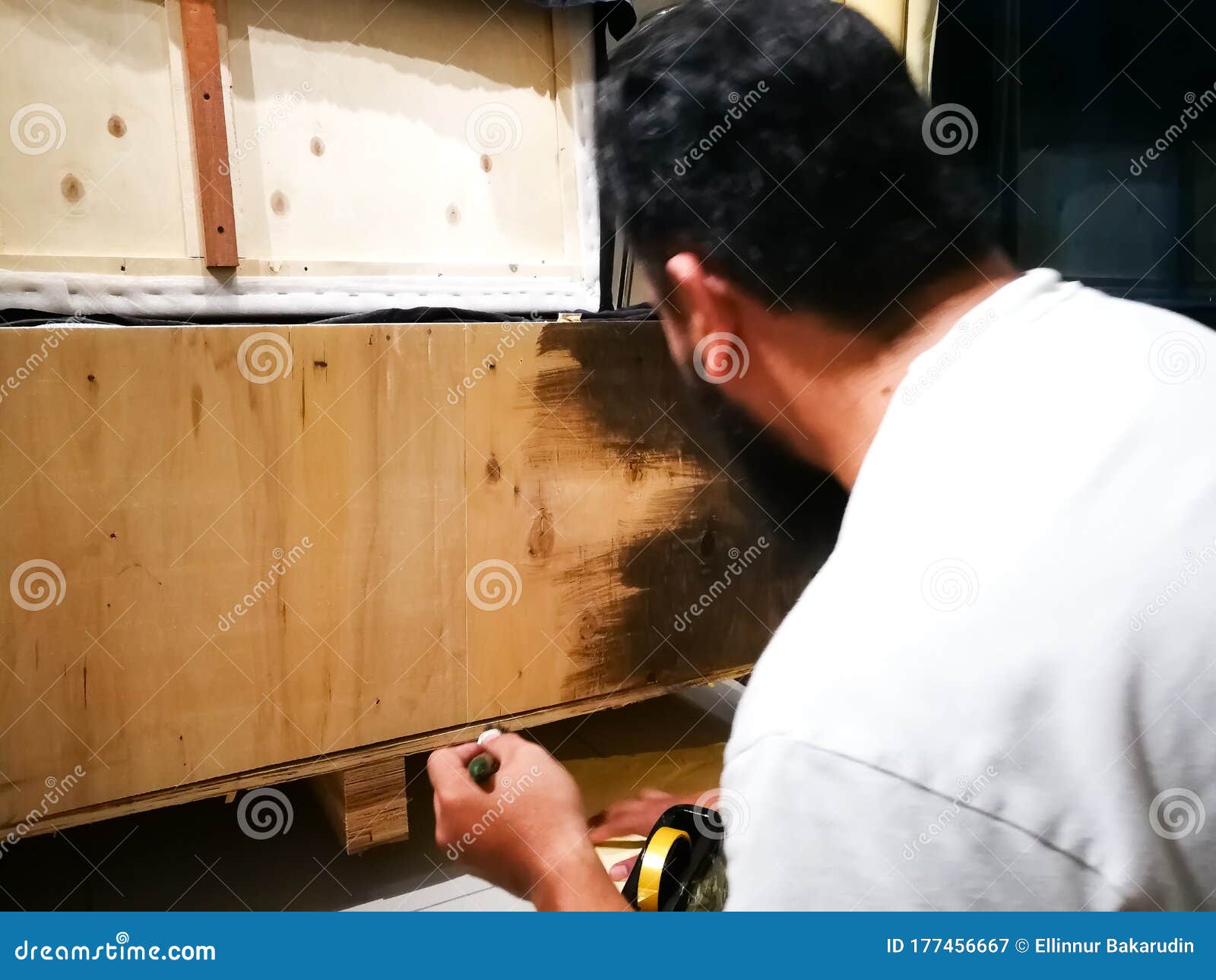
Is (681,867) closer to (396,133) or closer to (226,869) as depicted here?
(226,869)

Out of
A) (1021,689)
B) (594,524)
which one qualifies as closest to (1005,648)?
(1021,689)

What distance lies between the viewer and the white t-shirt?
813 mm

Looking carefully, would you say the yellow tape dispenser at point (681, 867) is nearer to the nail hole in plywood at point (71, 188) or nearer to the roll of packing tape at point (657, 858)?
the roll of packing tape at point (657, 858)

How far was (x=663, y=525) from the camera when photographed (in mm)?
1696

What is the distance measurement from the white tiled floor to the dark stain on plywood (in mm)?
437

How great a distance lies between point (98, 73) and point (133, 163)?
0.49 feet

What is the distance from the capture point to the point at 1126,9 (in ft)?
5.02

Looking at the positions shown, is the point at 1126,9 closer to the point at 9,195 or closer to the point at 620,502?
the point at 620,502

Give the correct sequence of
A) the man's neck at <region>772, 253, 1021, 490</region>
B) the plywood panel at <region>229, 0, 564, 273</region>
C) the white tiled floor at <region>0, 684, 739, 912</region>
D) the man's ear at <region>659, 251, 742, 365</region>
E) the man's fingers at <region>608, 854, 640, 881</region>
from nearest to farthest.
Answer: the man's neck at <region>772, 253, 1021, 490</region>, the man's ear at <region>659, 251, 742, 365</region>, the man's fingers at <region>608, 854, 640, 881</region>, the white tiled floor at <region>0, 684, 739, 912</region>, the plywood panel at <region>229, 0, 564, 273</region>

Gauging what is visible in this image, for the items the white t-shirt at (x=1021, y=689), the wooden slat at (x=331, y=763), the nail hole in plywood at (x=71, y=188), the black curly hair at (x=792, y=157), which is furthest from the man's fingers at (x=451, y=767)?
the nail hole in plywood at (x=71, y=188)

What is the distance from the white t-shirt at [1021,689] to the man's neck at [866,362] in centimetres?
23

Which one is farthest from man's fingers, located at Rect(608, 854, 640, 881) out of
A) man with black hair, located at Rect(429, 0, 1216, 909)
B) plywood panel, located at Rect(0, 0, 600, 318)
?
plywood panel, located at Rect(0, 0, 600, 318)

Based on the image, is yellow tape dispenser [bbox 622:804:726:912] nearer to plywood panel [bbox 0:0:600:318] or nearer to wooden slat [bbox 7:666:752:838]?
wooden slat [bbox 7:666:752:838]

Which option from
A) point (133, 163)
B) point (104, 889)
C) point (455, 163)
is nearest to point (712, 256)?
point (455, 163)
